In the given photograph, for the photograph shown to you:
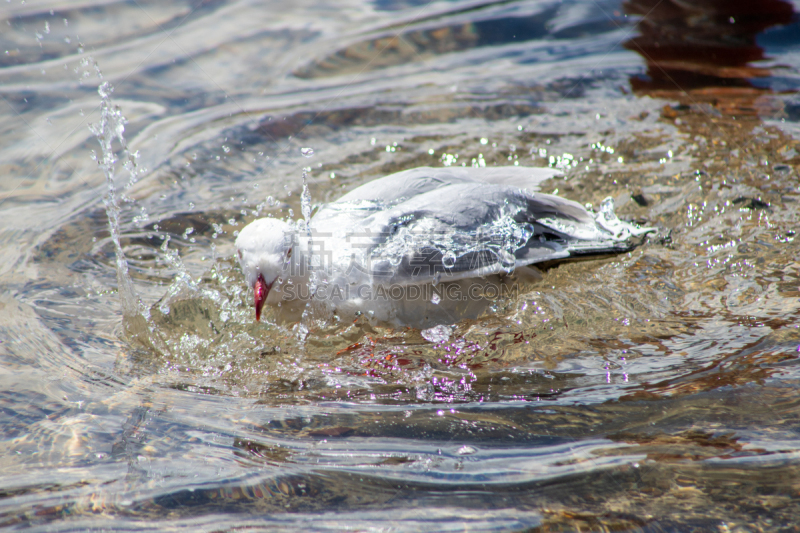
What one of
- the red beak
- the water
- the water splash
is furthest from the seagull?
the water splash

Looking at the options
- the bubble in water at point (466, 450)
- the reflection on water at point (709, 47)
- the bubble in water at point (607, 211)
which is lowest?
the bubble in water at point (466, 450)

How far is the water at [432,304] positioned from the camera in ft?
7.05

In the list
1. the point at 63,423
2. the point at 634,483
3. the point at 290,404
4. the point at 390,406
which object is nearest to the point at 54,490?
the point at 63,423

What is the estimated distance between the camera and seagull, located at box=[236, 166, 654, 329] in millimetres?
3113

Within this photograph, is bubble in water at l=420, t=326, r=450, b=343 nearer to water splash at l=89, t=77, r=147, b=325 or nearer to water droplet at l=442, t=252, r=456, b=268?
water droplet at l=442, t=252, r=456, b=268

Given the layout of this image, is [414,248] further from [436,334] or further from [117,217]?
[117,217]

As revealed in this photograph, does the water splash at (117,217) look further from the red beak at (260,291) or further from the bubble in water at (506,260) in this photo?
the bubble in water at (506,260)

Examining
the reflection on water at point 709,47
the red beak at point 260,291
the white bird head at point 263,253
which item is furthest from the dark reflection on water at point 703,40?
the red beak at point 260,291

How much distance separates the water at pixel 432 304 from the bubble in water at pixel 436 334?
63 millimetres

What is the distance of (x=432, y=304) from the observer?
3.29m

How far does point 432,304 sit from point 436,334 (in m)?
0.17

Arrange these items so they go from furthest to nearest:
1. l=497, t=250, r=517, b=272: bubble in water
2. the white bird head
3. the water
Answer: l=497, t=250, r=517, b=272: bubble in water
the white bird head
the water

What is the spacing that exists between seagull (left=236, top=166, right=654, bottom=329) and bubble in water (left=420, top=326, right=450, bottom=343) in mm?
40

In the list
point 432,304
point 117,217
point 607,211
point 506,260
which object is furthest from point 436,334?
point 117,217
